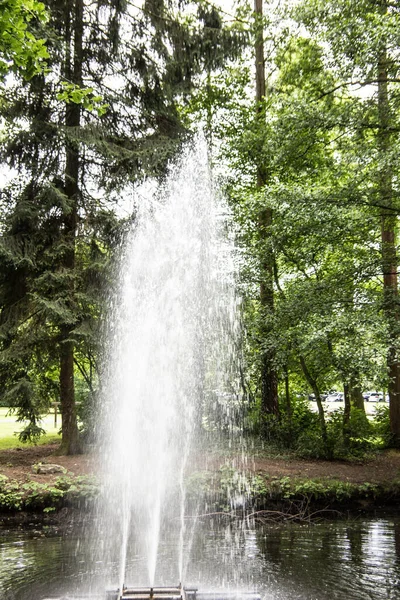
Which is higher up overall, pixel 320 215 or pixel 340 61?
pixel 340 61

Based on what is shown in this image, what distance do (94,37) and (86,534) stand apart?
1093 cm

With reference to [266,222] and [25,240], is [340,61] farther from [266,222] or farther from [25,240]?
[25,240]

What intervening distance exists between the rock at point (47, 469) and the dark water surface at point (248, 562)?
1.33m

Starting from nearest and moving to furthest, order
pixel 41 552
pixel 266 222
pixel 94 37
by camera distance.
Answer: pixel 41 552
pixel 94 37
pixel 266 222

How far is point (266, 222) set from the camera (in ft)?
42.0

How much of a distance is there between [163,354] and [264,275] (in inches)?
151

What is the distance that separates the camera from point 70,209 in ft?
35.6

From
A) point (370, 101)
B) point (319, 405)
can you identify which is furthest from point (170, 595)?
point (370, 101)

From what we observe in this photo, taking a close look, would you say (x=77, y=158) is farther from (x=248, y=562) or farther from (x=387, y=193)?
(x=248, y=562)

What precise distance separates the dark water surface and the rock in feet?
4.36

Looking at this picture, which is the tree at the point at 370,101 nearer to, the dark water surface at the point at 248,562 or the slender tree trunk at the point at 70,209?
the dark water surface at the point at 248,562

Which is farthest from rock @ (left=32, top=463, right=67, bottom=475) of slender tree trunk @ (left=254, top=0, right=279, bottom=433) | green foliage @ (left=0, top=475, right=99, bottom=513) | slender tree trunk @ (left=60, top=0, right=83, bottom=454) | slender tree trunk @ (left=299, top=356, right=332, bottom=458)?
slender tree trunk @ (left=299, top=356, right=332, bottom=458)

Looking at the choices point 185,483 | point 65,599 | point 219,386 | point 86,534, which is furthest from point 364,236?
point 65,599

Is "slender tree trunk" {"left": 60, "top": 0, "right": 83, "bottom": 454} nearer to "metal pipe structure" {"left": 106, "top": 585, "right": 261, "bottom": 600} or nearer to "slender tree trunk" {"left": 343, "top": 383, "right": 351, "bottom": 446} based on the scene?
"slender tree trunk" {"left": 343, "top": 383, "right": 351, "bottom": 446}
